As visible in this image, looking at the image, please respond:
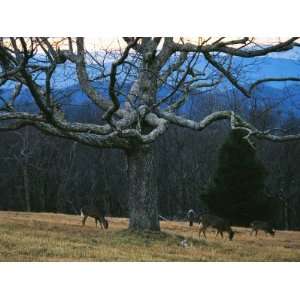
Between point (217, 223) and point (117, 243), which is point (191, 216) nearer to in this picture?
point (217, 223)

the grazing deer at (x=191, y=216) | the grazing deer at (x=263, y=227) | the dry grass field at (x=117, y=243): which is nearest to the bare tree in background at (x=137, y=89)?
the dry grass field at (x=117, y=243)

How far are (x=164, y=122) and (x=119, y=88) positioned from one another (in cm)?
72

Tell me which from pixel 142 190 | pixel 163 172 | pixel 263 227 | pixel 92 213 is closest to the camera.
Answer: pixel 263 227

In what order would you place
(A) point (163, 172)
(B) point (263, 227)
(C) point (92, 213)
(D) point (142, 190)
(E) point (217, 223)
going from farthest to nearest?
1. (D) point (142, 190)
2. (A) point (163, 172)
3. (C) point (92, 213)
4. (E) point (217, 223)
5. (B) point (263, 227)

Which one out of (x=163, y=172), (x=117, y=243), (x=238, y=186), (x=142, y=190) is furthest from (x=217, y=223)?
(x=142, y=190)

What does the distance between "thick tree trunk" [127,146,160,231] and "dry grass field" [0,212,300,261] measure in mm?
260

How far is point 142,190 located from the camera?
36.8ft

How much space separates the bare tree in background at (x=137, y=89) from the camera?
33.7ft

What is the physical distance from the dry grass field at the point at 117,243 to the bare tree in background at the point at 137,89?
1.63 ft

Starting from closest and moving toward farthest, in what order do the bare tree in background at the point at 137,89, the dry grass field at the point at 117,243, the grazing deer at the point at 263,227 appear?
the dry grass field at the point at 117,243 < the grazing deer at the point at 263,227 < the bare tree in background at the point at 137,89

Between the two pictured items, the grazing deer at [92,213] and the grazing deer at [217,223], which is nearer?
the grazing deer at [217,223]

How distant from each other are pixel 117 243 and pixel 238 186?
1.60 m

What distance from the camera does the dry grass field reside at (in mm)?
9805

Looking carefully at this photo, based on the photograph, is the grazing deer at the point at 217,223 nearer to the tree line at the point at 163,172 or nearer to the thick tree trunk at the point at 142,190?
the tree line at the point at 163,172
